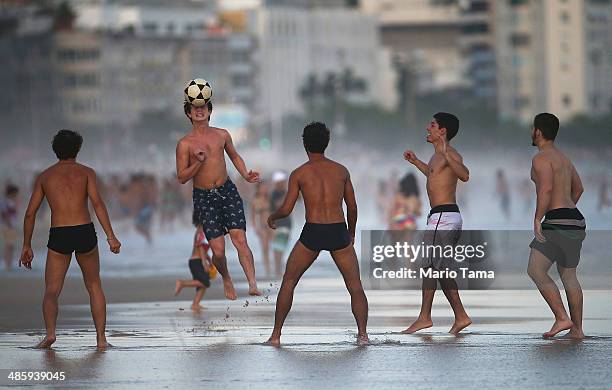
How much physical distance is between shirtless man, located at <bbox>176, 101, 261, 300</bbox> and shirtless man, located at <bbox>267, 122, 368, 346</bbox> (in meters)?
0.49

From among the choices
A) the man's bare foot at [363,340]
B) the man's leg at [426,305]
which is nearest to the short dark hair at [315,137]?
the man's bare foot at [363,340]

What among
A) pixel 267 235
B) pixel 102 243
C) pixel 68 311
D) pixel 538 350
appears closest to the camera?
pixel 538 350

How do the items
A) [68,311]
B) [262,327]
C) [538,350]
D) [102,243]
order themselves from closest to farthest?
[538,350] < [262,327] < [68,311] < [102,243]

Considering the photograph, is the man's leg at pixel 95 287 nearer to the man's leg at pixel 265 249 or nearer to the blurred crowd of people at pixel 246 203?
the blurred crowd of people at pixel 246 203

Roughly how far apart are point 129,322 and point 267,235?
32.1 ft

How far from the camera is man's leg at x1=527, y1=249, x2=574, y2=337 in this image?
1484 centimetres

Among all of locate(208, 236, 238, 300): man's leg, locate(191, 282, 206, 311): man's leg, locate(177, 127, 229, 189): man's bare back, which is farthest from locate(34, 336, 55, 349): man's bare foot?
locate(191, 282, 206, 311): man's leg

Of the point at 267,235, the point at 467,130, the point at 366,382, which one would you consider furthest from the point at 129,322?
the point at 467,130

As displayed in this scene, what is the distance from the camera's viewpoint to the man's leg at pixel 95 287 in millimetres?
14414

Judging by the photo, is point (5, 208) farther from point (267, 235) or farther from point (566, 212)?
point (566, 212)

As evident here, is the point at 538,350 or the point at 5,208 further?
the point at 5,208

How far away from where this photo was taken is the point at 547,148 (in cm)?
1508

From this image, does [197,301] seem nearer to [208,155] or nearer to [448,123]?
[208,155]

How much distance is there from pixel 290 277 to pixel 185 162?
1.19 meters
